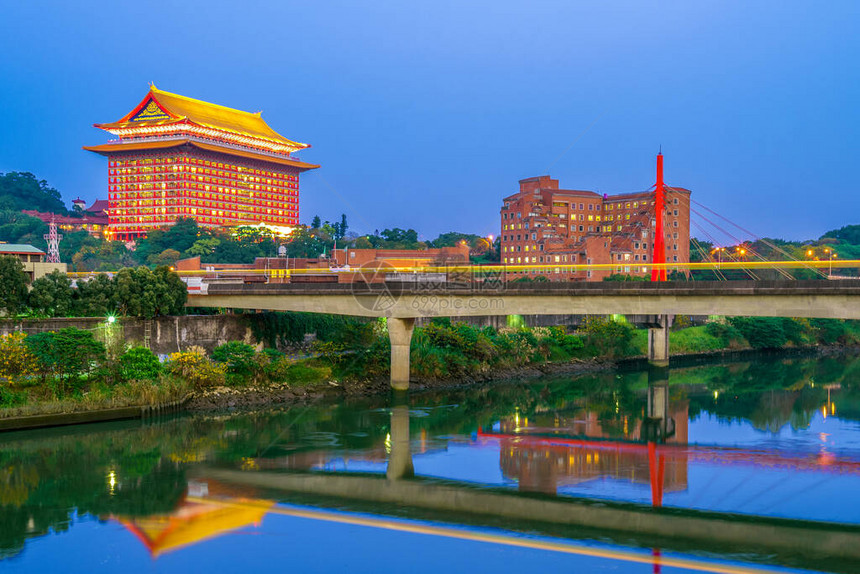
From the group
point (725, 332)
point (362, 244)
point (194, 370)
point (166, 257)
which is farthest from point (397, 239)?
point (194, 370)

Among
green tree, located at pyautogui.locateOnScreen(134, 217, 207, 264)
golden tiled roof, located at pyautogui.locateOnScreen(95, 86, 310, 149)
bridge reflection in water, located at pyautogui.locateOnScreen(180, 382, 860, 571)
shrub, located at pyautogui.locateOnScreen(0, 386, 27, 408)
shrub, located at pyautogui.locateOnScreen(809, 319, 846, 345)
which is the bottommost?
bridge reflection in water, located at pyautogui.locateOnScreen(180, 382, 860, 571)

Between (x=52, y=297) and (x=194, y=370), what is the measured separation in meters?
10.1

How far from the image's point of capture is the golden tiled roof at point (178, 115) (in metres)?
142

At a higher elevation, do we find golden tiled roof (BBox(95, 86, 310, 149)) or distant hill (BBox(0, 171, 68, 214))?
golden tiled roof (BBox(95, 86, 310, 149))

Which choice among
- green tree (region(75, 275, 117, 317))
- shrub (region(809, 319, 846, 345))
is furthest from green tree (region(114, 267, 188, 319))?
shrub (region(809, 319, 846, 345))

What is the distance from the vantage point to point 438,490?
2483 cm

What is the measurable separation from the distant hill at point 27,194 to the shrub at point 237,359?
5104 inches

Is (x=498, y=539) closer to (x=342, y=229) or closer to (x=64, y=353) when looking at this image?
(x=64, y=353)

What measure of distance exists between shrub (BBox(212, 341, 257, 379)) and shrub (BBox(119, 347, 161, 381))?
3404 millimetres

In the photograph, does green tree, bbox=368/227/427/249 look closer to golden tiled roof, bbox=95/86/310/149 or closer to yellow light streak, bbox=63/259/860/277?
golden tiled roof, bbox=95/86/310/149

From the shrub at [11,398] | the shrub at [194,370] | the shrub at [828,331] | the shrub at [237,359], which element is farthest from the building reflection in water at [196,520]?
the shrub at [828,331]

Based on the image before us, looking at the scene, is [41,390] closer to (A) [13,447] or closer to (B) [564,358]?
(A) [13,447]

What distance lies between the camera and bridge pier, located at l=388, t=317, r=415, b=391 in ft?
134

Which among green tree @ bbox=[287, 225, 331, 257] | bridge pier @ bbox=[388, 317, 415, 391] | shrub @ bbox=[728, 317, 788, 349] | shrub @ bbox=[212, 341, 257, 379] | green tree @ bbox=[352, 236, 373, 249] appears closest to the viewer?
shrub @ bbox=[212, 341, 257, 379]
